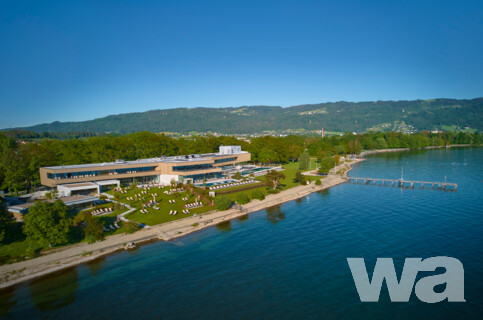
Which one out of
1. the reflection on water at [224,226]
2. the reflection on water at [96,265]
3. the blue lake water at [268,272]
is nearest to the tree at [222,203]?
the blue lake water at [268,272]

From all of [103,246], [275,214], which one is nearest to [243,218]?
[275,214]

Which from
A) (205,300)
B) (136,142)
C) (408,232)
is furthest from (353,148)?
(205,300)

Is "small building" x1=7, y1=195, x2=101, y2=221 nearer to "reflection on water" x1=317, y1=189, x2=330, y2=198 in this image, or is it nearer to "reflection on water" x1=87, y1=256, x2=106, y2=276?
"reflection on water" x1=87, y1=256, x2=106, y2=276

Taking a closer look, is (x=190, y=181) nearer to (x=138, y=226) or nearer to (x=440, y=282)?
(x=138, y=226)

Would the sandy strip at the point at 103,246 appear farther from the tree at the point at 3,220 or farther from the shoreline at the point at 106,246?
the tree at the point at 3,220

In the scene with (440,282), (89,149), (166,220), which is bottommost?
(440,282)
